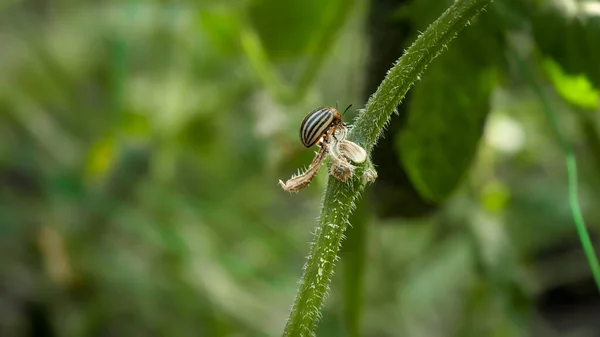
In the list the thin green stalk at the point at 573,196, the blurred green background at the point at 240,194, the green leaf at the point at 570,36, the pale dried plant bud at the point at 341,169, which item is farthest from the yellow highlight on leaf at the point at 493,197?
the pale dried plant bud at the point at 341,169

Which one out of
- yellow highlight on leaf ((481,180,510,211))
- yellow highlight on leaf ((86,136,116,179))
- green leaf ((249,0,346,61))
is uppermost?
green leaf ((249,0,346,61))

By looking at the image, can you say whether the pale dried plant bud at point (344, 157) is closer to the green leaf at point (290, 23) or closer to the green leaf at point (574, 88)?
the green leaf at point (574, 88)

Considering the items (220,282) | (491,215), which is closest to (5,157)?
(220,282)

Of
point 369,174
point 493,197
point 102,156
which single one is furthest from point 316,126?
point 102,156

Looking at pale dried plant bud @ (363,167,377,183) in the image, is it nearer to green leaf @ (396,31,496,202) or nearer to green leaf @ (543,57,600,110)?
green leaf @ (396,31,496,202)

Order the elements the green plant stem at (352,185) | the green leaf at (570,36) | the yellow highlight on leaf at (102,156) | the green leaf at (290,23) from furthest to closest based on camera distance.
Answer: the yellow highlight on leaf at (102,156) < the green leaf at (290,23) < the green leaf at (570,36) < the green plant stem at (352,185)

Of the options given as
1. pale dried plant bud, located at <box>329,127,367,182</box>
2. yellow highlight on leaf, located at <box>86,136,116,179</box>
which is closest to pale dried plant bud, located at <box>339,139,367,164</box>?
pale dried plant bud, located at <box>329,127,367,182</box>
